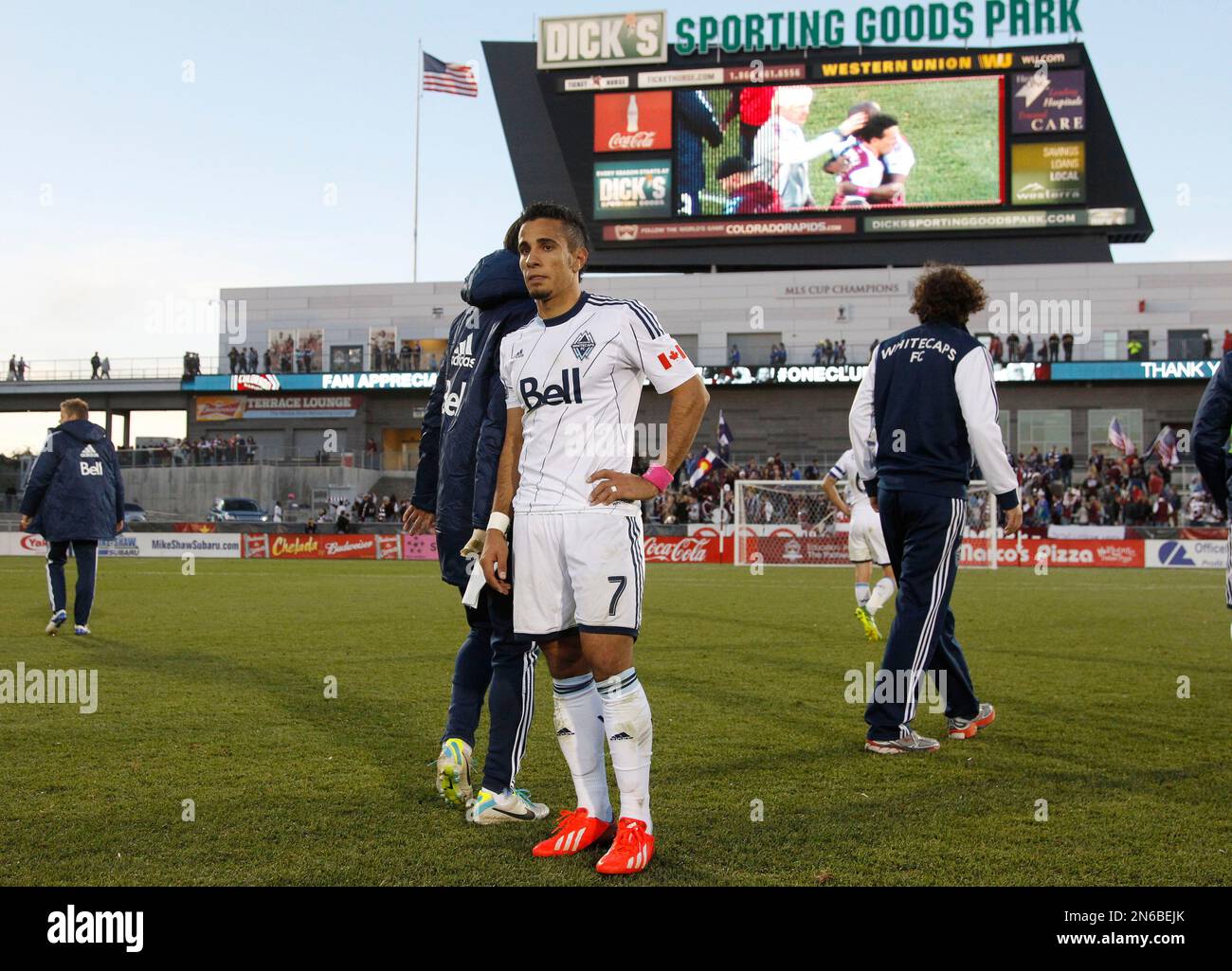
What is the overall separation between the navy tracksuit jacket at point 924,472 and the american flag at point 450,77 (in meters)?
43.6

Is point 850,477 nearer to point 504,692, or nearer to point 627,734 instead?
point 504,692

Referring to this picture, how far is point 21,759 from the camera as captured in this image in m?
5.55

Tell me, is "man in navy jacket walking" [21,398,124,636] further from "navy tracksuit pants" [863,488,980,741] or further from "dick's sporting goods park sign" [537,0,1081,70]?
"dick's sporting goods park sign" [537,0,1081,70]

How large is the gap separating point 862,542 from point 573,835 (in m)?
9.54

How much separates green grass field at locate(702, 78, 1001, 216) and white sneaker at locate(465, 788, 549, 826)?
1723 inches

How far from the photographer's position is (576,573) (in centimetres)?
405

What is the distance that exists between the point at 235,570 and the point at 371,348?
32.2m

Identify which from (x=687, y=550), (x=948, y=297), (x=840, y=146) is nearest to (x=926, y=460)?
(x=948, y=297)

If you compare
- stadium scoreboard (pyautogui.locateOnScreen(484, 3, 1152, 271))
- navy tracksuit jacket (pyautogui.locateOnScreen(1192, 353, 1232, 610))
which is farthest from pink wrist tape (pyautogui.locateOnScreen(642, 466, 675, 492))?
stadium scoreboard (pyautogui.locateOnScreen(484, 3, 1152, 271))

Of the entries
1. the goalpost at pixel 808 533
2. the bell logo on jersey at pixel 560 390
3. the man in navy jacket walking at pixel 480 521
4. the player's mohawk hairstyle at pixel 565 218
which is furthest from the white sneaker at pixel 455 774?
the goalpost at pixel 808 533

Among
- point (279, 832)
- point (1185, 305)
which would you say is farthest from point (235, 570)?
point (1185, 305)

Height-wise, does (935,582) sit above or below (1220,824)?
above

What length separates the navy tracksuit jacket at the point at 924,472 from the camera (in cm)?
589
